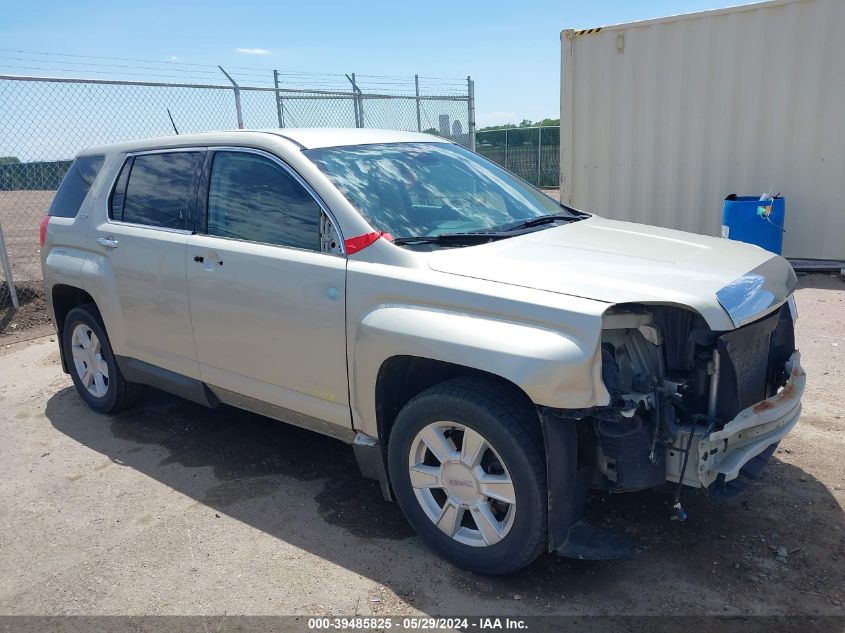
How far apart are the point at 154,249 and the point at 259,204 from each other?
0.89 meters

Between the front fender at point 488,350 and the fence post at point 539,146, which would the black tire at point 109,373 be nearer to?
the front fender at point 488,350

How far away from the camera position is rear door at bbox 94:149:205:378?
416 centimetres

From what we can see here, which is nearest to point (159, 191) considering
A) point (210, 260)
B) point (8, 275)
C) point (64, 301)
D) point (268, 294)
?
point (210, 260)

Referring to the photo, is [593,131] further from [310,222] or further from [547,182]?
[547,182]

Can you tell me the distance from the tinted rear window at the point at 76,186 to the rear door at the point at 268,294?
141 centimetres

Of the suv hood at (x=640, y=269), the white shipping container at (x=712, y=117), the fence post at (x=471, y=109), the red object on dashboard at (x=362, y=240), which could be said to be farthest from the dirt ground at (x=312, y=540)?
the fence post at (x=471, y=109)

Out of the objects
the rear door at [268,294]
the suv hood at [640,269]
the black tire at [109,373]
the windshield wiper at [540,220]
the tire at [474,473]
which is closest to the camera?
the suv hood at [640,269]

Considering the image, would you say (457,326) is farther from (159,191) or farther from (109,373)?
(109,373)

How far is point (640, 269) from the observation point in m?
2.97

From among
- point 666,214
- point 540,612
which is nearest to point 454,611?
point 540,612

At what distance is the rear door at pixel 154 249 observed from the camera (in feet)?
13.7

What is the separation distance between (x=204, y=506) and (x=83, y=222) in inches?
89.4

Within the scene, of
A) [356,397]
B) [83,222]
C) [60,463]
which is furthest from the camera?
[83,222]

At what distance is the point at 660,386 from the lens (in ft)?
9.52
